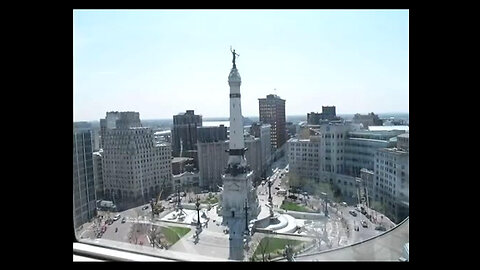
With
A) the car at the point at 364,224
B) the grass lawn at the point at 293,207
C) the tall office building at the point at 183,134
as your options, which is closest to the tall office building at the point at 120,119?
the tall office building at the point at 183,134

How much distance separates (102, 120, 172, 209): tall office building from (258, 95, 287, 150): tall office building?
7285mm

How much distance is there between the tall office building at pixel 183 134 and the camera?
1357 cm

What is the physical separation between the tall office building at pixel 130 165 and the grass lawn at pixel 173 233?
2620mm

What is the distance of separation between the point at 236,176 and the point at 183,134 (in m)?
5.88

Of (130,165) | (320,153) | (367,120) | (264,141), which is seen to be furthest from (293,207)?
(264,141)

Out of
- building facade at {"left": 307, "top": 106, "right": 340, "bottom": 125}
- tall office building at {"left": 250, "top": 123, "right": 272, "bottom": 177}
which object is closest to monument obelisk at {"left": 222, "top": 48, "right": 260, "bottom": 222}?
tall office building at {"left": 250, "top": 123, "right": 272, "bottom": 177}

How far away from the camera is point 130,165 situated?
32.3 feet

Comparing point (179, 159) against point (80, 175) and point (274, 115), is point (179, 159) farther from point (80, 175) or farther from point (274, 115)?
point (80, 175)

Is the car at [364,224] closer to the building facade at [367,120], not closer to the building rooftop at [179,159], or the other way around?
the building facade at [367,120]

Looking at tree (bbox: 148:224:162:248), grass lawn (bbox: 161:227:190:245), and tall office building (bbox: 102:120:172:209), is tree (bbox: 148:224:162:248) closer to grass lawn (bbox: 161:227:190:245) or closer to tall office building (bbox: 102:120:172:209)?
grass lawn (bbox: 161:227:190:245)

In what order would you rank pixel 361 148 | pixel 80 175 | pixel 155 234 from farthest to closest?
pixel 361 148
pixel 155 234
pixel 80 175

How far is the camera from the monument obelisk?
811cm
